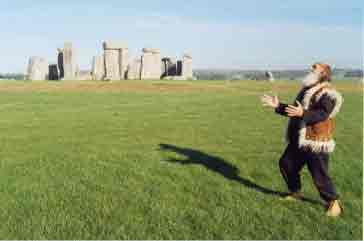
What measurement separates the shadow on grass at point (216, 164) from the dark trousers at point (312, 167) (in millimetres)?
490


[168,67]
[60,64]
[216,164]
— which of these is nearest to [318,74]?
[216,164]

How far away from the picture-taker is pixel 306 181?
721 centimetres

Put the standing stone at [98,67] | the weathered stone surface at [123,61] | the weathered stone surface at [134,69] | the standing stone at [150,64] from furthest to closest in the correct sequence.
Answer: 1. the standing stone at [150,64]
2. the weathered stone surface at [134,69]
3. the standing stone at [98,67]
4. the weathered stone surface at [123,61]

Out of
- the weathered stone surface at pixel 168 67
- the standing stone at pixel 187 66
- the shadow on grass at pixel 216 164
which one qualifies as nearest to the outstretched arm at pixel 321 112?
the shadow on grass at pixel 216 164

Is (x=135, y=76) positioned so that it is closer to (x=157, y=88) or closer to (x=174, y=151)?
(x=157, y=88)

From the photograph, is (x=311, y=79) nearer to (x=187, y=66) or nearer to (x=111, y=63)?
(x=111, y=63)

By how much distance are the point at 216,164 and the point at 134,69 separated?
4574 centimetres

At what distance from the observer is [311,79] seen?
570 cm

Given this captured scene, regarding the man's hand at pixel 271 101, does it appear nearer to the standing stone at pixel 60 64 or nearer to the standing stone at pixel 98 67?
the standing stone at pixel 60 64

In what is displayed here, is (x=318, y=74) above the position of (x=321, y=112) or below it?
above

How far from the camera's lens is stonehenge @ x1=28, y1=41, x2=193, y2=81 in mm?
48344

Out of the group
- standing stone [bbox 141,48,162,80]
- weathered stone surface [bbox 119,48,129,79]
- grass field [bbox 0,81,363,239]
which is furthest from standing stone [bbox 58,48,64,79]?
grass field [bbox 0,81,363,239]

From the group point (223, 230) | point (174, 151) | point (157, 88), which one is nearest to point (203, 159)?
point (174, 151)

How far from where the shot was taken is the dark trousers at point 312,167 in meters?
5.74
